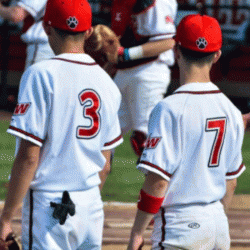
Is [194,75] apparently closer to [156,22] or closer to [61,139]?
[61,139]

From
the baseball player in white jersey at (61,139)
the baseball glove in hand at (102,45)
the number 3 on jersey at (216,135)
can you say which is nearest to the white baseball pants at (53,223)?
the baseball player in white jersey at (61,139)

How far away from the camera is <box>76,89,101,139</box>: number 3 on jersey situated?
3811mm

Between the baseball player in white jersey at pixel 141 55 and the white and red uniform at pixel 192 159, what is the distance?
296 centimetres

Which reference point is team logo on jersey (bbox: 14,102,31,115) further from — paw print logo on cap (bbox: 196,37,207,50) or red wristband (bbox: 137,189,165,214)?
paw print logo on cap (bbox: 196,37,207,50)

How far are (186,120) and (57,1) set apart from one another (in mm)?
869

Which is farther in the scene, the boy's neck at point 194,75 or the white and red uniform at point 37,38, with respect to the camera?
the white and red uniform at point 37,38

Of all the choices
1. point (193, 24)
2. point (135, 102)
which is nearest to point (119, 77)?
point (135, 102)

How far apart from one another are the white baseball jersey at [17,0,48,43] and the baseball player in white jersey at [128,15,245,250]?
3.31m

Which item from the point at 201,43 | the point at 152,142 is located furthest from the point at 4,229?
the point at 201,43

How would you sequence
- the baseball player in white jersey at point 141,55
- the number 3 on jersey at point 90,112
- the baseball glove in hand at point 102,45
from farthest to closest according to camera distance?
the baseball player in white jersey at point 141,55
the baseball glove in hand at point 102,45
the number 3 on jersey at point 90,112

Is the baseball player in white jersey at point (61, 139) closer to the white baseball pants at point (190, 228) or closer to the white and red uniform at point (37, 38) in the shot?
the white baseball pants at point (190, 228)

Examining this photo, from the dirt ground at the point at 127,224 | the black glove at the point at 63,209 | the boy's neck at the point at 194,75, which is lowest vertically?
the dirt ground at the point at 127,224

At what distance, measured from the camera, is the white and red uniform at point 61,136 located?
12.2ft

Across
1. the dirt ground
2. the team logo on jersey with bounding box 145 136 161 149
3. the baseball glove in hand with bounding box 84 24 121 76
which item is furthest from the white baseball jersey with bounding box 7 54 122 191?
the dirt ground
